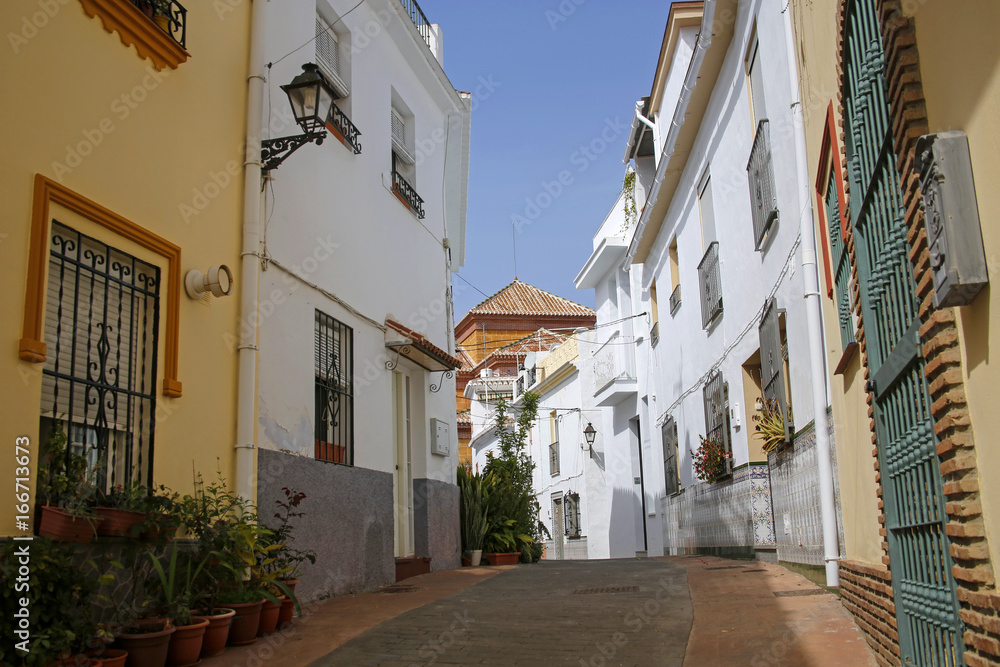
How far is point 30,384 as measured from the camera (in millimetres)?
4734

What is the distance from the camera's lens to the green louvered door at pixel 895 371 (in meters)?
3.48

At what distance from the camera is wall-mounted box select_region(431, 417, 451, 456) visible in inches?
473

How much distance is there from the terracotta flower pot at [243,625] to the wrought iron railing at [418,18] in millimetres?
8473

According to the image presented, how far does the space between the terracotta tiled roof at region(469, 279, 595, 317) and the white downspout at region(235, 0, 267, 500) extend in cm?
3067

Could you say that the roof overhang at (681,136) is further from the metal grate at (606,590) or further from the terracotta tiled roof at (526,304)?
the terracotta tiled roof at (526,304)

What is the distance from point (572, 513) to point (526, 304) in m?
15.5

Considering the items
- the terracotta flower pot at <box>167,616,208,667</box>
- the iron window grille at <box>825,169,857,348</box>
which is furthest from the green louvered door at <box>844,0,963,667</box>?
the terracotta flower pot at <box>167,616,208,667</box>

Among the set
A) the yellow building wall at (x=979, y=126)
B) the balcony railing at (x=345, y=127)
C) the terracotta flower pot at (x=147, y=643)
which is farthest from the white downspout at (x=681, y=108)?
the terracotta flower pot at (x=147, y=643)

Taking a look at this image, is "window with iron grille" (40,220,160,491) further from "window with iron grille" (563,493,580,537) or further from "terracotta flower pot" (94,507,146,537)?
"window with iron grille" (563,493,580,537)

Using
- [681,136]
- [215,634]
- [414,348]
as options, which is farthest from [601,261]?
[215,634]

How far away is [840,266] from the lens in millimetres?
5500

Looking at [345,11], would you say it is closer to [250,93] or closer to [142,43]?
[250,93]

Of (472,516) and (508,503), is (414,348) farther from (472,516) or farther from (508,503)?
(508,503)

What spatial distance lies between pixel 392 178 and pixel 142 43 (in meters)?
5.65
